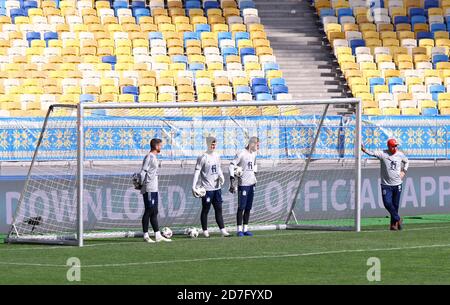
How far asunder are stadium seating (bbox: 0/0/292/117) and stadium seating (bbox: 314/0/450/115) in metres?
2.68

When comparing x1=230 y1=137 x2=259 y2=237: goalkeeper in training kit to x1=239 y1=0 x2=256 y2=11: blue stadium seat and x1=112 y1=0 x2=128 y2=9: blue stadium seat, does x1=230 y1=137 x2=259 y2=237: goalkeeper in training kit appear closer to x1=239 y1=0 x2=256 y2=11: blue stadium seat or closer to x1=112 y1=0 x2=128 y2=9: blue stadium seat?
x1=112 y1=0 x2=128 y2=9: blue stadium seat

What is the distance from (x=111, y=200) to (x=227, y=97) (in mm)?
11987

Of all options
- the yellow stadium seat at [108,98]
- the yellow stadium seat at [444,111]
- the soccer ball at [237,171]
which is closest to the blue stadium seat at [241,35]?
the yellow stadium seat at [108,98]

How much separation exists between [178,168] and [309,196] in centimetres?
309

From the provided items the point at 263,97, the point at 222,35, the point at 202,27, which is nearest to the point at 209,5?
the point at 202,27

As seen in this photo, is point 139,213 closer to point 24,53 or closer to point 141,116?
point 141,116

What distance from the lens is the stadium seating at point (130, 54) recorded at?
34906mm

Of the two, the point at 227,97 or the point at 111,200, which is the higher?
the point at 227,97

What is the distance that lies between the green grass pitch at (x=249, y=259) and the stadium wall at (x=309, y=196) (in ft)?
6.94

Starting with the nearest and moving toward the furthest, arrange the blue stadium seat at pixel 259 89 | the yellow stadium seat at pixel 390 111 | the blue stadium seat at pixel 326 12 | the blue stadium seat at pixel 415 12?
1. the blue stadium seat at pixel 259 89
2. the yellow stadium seat at pixel 390 111
3. the blue stadium seat at pixel 326 12
4. the blue stadium seat at pixel 415 12

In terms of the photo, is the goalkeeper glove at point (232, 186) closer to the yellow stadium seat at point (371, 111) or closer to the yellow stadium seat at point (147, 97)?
the yellow stadium seat at point (147, 97)

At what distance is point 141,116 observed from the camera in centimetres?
2958

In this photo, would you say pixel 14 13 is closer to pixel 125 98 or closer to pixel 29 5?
pixel 29 5
